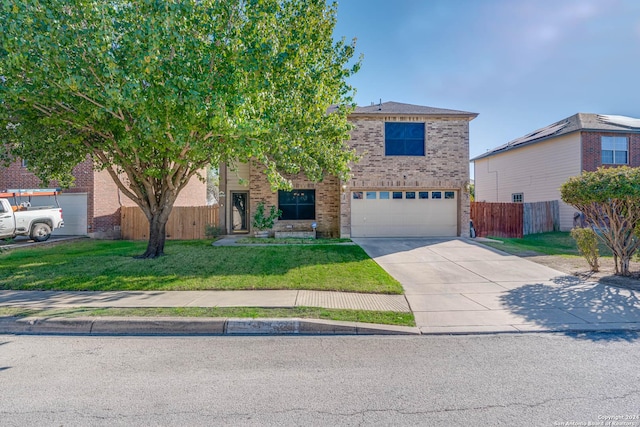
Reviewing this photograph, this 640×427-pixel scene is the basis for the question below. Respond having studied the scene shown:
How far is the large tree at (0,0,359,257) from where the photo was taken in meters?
7.37

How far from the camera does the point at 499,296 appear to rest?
24.5ft

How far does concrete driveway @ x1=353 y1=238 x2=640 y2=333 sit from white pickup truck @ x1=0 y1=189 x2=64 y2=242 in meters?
14.0

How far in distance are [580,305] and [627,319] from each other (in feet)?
2.66

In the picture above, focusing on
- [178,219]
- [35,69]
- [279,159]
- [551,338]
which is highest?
[35,69]

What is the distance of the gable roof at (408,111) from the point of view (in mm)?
16141

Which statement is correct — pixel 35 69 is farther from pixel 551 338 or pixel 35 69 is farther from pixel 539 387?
pixel 551 338

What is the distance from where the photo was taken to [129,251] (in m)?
12.6

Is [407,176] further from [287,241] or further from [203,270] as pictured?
[203,270]

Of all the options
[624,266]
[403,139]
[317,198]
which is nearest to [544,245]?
[624,266]

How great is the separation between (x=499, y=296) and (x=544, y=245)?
10.1 m

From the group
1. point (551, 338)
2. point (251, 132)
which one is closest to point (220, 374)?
point (551, 338)

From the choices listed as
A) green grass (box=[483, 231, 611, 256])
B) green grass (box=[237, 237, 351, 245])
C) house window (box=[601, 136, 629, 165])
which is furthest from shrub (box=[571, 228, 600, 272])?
house window (box=[601, 136, 629, 165])

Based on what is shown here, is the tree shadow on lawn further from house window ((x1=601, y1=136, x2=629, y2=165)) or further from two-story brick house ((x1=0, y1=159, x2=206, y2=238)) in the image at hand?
two-story brick house ((x1=0, y1=159, x2=206, y2=238))

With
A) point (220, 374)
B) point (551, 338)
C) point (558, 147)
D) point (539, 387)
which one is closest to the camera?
point (539, 387)
